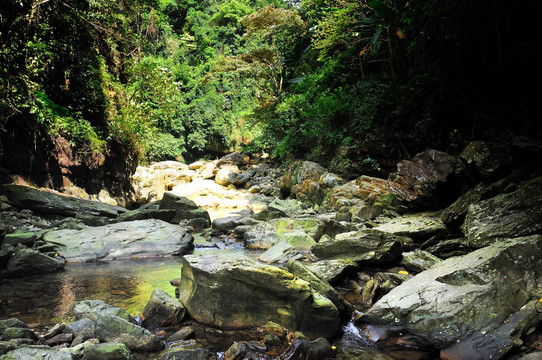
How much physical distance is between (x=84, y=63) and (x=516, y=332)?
10.8m

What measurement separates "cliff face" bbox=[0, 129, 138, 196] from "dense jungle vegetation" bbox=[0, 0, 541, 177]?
0.09 meters

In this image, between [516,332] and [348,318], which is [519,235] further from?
[348,318]

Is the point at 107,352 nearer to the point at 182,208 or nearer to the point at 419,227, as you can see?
the point at 419,227

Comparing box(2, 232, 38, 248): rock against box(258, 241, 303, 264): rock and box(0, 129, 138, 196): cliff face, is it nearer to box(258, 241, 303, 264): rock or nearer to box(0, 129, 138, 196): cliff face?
box(0, 129, 138, 196): cliff face

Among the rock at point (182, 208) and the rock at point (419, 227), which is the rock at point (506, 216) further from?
the rock at point (182, 208)

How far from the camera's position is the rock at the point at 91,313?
2.79m

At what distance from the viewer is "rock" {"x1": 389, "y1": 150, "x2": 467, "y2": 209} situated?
546 cm

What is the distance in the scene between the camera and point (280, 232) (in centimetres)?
695

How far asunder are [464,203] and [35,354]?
5207 mm

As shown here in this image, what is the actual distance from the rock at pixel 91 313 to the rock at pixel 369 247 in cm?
294

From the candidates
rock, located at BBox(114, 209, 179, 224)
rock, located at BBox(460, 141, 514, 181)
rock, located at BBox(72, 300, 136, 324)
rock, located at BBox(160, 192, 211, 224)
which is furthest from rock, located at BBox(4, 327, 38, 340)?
rock, located at BBox(160, 192, 211, 224)

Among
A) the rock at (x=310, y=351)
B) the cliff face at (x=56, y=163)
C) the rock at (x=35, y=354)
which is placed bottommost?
the rock at (x=310, y=351)

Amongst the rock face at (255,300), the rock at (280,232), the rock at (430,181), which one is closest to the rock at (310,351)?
the rock face at (255,300)

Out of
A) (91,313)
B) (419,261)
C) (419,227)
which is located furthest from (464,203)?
(91,313)
